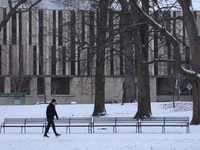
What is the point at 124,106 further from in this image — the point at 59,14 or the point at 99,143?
the point at 59,14

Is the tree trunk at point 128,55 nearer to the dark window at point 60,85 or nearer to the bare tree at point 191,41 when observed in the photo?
the bare tree at point 191,41

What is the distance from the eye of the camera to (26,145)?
12477 mm

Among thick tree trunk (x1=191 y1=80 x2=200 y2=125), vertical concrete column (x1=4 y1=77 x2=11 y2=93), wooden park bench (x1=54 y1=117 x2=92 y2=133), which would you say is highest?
vertical concrete column (x1=4 y1=77 x2=11 y2=93)

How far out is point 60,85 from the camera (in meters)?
63.9

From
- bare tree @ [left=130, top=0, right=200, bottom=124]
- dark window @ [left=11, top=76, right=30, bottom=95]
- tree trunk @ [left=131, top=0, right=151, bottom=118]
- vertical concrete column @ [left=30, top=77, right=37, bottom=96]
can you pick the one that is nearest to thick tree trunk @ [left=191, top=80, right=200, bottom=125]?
bare tree @ [left=130, top=0, right=200, bottom=124]

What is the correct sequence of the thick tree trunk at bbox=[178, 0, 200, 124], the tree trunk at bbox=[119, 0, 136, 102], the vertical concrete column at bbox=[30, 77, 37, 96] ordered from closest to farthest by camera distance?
the thick tree trunk at bbox=[178, 0, 200, 124] < the tree trunk at bbox=[119, 0, 136, 102] < the vertical concrete column at bbox=[30, 77, 37, 96]

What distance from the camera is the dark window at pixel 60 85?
60312 mm

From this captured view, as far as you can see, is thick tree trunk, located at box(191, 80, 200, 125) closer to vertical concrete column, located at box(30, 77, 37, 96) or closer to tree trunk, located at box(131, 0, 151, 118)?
tree trunk, located at box(131, 0, 151, 118)

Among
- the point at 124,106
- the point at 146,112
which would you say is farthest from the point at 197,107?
the point at 124,106

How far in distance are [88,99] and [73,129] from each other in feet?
138

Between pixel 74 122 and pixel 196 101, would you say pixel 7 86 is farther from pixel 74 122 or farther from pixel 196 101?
pixel 196 101

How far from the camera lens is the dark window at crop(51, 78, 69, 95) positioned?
60312 mm

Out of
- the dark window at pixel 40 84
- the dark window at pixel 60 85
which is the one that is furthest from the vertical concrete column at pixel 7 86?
the dark window at pixel 60 85

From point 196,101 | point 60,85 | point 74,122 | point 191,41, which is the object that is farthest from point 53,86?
point 191,41
